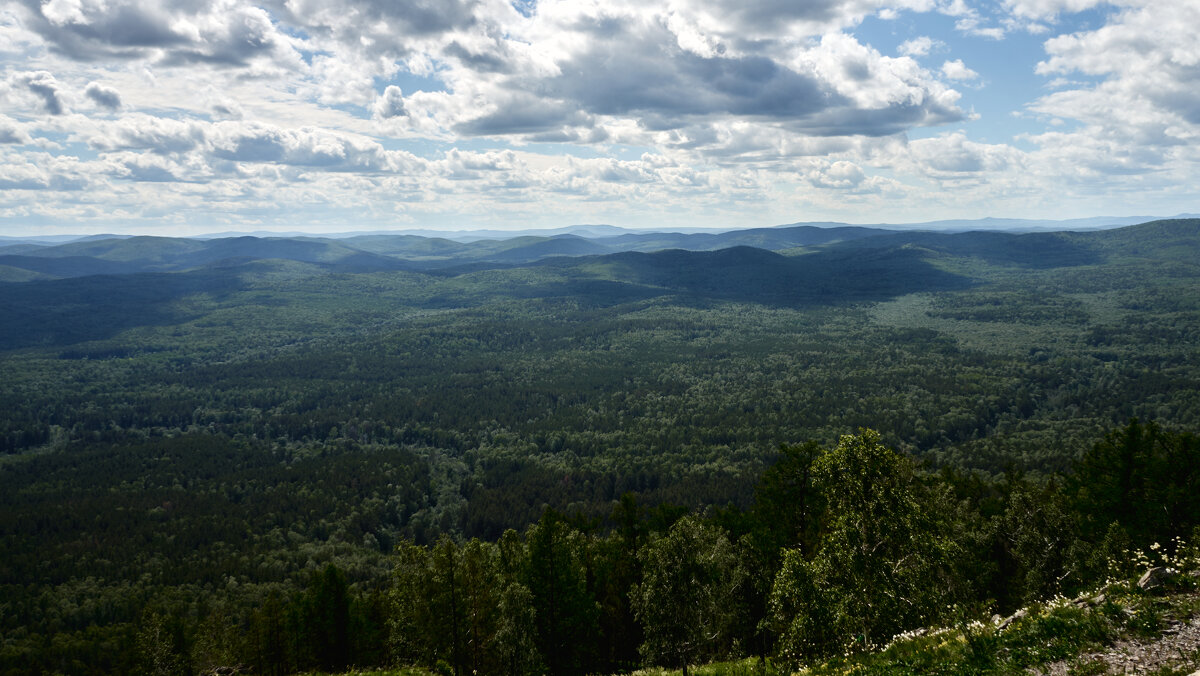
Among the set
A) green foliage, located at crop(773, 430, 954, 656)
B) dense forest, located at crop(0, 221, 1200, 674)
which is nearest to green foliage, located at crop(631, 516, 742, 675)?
dense forest, located at crop(0, 221, 1200, 674)

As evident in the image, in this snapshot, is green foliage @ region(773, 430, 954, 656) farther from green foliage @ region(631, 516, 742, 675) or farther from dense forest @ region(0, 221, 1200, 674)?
green foliage @ region(631, 516, 742, 675)

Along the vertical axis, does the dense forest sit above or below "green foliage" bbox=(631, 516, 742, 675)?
below

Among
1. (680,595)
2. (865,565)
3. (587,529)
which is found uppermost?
(865,565)

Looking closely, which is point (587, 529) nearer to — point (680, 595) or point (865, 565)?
point (680, 595)

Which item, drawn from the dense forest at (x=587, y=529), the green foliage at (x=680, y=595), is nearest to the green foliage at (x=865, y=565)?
the dense forest at (x=587, y=529)

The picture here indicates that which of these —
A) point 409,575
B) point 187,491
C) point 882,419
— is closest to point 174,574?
point 187,491

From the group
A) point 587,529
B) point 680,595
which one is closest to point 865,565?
point 680,595

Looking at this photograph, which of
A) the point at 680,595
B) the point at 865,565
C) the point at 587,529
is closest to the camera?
the point at 865,565

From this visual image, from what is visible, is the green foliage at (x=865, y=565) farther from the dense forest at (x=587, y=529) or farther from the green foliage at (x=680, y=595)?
the green foliage at (x=680, y=595)

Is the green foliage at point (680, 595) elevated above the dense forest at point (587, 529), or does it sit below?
above

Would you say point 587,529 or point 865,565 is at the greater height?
point 865,565

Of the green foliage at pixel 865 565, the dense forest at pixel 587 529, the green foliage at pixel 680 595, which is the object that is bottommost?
the dense forest at pixel 587 529

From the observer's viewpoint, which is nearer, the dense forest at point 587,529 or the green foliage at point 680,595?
the dense forest at point 587,529

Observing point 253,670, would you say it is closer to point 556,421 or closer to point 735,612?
point 735,612
